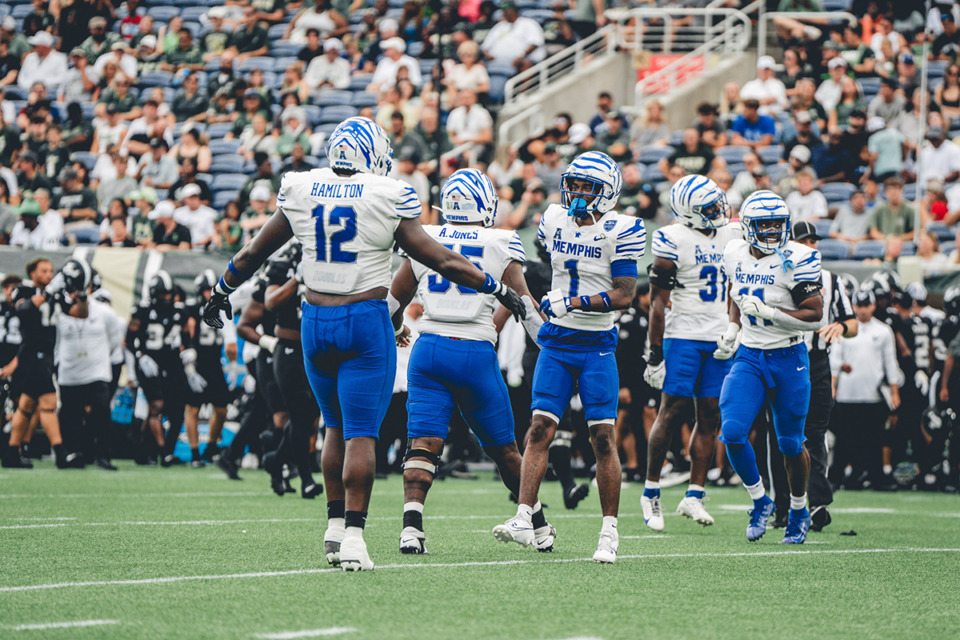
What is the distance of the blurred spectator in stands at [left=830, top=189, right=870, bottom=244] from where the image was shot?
48.8ft

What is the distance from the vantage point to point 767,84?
57.4 feet

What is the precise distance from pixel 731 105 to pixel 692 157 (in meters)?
2.30

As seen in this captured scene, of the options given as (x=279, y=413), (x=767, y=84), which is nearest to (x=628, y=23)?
(x=767, y=84)

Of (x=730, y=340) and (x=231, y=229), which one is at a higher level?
(x=231, y=229)

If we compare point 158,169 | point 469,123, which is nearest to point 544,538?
point 469,123

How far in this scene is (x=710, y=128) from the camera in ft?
54.7

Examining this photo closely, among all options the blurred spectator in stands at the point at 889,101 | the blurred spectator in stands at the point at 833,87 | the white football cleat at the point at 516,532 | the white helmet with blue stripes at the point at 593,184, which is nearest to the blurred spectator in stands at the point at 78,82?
the blurred spectator in stands at the point at 833,87

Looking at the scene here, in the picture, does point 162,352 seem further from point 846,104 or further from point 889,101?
point 889,101

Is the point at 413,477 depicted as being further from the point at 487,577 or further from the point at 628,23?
the point at 628,23

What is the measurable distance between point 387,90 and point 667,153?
4.51 meters

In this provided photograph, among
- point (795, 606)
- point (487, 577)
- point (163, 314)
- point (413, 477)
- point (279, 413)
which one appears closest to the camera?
point (795, 606)

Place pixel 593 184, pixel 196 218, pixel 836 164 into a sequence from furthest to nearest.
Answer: pixel 196 218, pixel 836 164, pixel 593 184

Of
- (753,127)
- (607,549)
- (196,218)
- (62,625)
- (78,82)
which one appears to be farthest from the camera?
(78,82)

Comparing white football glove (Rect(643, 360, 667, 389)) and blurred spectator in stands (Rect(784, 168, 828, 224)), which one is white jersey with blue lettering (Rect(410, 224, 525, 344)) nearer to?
white football glove (Rect(643, 360, 667, 389))
